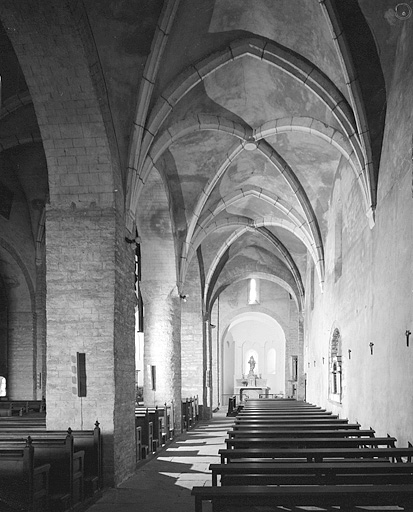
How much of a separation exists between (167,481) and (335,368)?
8266 millimetres

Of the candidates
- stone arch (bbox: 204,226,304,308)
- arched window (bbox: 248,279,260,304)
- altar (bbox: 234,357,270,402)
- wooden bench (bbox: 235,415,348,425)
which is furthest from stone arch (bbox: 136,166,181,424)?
altar (bbox: 234,357,270,402)

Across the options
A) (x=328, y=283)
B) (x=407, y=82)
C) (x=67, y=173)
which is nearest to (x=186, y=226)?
(x=328, y=283)

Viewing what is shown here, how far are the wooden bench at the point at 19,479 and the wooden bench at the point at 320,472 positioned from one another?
2.10 meters

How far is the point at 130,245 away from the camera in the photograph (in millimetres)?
12328

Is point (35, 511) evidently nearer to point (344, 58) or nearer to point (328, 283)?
point (344, 58)

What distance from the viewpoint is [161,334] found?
1917cm

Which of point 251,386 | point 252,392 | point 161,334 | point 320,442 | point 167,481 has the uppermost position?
point 161,334

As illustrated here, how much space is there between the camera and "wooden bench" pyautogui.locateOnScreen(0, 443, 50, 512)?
7.40 m

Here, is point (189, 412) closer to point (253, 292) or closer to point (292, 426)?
point (292, 426)

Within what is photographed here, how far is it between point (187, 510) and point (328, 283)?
12105mm

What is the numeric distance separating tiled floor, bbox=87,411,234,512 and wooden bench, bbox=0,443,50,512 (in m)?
1.72

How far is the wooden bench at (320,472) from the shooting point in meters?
6.73

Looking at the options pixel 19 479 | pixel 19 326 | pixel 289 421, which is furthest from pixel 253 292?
pixel 19 479

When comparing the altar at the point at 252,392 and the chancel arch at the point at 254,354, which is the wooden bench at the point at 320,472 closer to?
the altar at the point at 252,392
